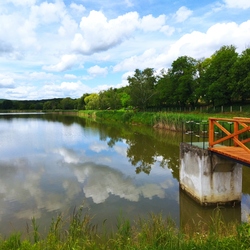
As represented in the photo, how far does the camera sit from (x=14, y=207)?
8562 mm

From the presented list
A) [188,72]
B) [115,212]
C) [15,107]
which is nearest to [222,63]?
[188,72]

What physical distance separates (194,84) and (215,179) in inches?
1630

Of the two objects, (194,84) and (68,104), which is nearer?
(194,84)

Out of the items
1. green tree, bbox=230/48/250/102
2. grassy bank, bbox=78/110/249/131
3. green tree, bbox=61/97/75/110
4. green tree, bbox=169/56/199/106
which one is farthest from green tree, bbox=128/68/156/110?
green tree, bbox=61/97/75/110

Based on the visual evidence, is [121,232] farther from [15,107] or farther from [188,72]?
[15,107]

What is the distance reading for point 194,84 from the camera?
46.6 meters

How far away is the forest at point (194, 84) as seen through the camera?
35.7m

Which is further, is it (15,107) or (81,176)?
(15,107)

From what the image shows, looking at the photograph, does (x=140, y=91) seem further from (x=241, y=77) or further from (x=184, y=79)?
(x=241, y=77)

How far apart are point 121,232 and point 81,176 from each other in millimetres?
7083

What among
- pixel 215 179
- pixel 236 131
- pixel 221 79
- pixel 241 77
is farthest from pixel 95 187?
pixel 221 79

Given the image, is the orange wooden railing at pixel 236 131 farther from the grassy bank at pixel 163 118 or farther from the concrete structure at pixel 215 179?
the grassy bank at pixel 163 118

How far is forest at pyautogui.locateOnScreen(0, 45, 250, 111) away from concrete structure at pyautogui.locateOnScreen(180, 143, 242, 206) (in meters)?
28.8

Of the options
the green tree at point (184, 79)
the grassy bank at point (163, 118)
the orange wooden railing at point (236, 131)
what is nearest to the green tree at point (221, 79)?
the grassy bank at point (163, 118)
